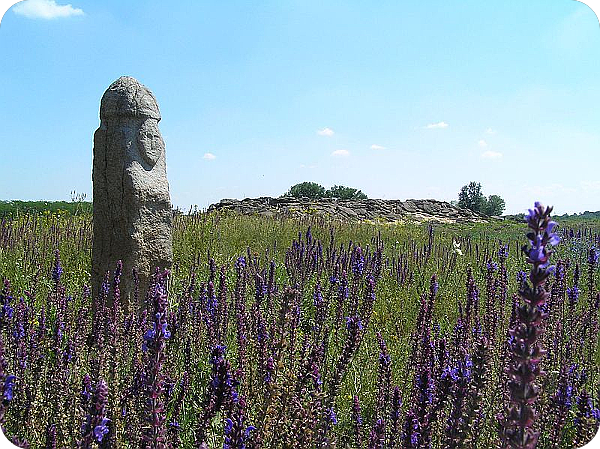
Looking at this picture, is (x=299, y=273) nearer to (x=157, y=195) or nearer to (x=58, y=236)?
(x=157, y=195)

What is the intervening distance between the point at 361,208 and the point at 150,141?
22.8m

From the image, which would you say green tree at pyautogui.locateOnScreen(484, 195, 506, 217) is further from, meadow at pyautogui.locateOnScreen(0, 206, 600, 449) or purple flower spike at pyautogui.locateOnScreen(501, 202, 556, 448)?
purple flower spike at pyautogui.locateOnScreen(501, 202, 556, 448)

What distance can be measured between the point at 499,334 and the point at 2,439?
180 inches

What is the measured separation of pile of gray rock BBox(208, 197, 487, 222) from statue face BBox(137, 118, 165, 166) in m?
14.8

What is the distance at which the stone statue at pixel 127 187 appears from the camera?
657 cm

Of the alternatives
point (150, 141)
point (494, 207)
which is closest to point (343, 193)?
point (494, 207)

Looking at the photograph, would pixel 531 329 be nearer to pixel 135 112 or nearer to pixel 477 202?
pixel 135 112

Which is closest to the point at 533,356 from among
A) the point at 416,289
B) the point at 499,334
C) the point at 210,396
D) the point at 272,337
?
the point at 210,396

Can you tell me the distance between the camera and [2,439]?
7.49ft

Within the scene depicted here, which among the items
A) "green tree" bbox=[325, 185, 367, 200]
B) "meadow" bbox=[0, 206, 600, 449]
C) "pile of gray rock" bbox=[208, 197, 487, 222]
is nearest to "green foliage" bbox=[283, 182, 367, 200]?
"green tree" bbox=[325, 185, 367, 200]

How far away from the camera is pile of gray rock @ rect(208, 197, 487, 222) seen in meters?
24.0

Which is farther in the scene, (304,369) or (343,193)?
(343,193)

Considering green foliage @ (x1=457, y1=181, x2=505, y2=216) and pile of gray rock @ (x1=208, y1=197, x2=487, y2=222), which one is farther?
green foliage @ (x1=457, y1=181, x2=505, y2=216)

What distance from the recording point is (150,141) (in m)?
6.78
